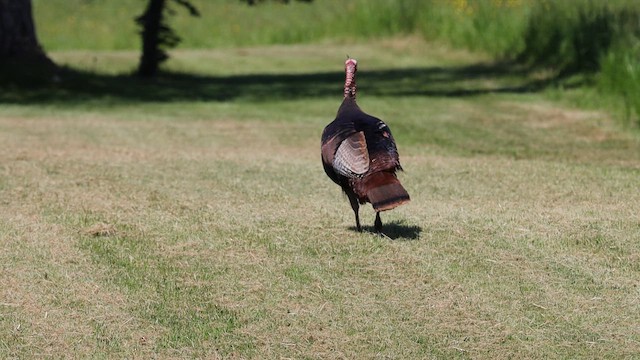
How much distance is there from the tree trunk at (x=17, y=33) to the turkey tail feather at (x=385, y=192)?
17022mm

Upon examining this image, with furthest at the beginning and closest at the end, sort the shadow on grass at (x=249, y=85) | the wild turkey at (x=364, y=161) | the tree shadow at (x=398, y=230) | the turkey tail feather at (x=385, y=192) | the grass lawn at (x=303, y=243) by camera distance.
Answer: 1. the shadow on grass at (x=249, y=85)
2. the tree shadow at (x=398, y=230)
3. the wild turkey at (x=364, y=161)
4. the turkey tail feather at (x=385, y=192)
5. the grass lawn at (x=303, y=243)

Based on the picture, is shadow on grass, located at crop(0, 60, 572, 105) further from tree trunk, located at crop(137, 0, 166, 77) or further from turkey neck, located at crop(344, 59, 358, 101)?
turkey neck, located at crop(344, 59, 358, 101)

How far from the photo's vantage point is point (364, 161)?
937 centimetres

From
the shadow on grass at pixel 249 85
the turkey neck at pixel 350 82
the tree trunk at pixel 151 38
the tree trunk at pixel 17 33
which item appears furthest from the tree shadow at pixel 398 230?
the tree trunk at pixel 151 38

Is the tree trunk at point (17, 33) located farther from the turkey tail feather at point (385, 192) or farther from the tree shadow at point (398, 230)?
the turkey tail feather at point (385, 192)

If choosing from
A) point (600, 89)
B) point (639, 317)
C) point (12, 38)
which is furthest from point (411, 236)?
point (12, 38)

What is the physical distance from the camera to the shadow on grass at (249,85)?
79.0 ft

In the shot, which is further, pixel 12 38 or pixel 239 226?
pixel 12 38

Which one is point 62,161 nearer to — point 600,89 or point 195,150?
point 195,150

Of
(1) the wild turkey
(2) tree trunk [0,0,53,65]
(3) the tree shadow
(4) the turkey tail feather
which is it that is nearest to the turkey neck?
(1) the wild turkey

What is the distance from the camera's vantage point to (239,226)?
35.2 feet

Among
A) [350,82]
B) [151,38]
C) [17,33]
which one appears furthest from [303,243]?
[151,38]

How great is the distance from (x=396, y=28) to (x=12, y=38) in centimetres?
1504

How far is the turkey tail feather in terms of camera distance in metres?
9.09
